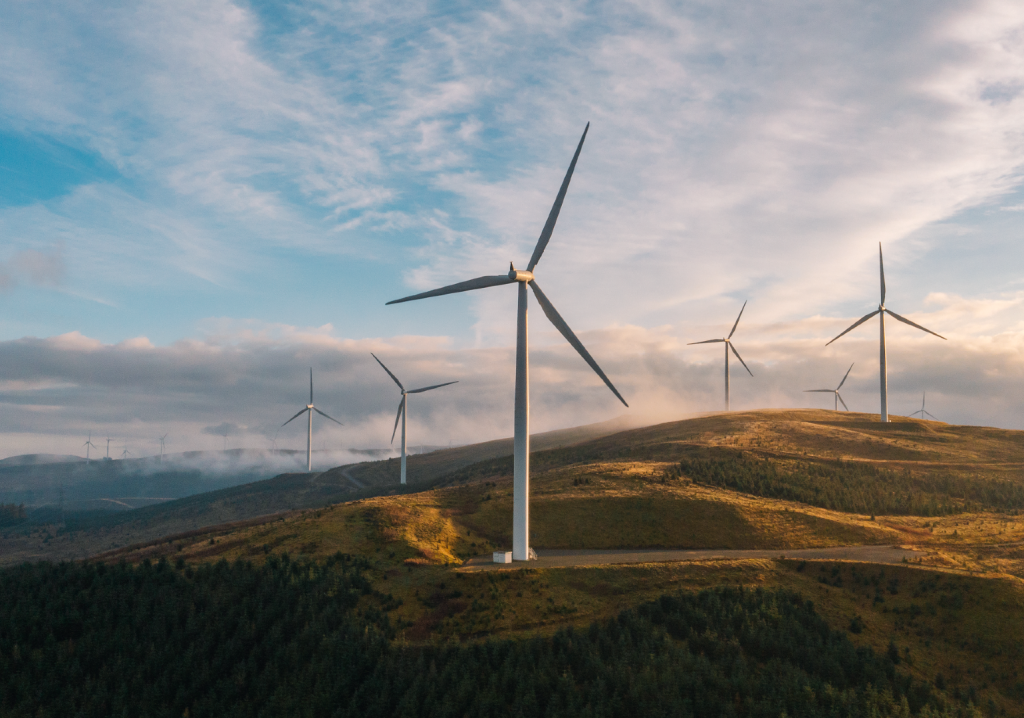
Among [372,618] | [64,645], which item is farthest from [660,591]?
[64,645]

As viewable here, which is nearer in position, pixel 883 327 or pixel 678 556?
pixel 678 556

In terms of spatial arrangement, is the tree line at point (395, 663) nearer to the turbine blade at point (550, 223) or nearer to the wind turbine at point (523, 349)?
the wind turbine at point (523, 349)

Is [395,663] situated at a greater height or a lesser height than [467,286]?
lesser

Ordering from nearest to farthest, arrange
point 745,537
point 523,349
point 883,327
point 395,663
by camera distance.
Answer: point 395,663, point 523,349, point 745,537, point 883,327

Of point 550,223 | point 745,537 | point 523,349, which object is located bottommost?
point 745,537

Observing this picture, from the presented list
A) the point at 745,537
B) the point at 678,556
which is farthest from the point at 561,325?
the point at 745,537

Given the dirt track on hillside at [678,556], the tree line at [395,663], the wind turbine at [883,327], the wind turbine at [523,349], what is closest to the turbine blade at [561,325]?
the wind turbine at [523,349]

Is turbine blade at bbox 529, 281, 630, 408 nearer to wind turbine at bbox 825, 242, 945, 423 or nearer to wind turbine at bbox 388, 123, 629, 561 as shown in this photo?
wind turbine at bbox 388, 123, 629, 561

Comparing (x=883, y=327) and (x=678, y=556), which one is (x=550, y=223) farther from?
(x=883, y=327)
